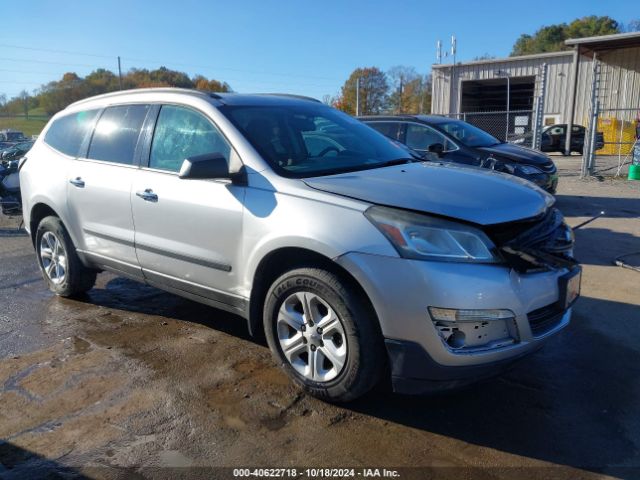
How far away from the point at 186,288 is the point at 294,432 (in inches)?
58.0

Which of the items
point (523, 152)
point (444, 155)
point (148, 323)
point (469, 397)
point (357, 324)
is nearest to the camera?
point (357, 324)

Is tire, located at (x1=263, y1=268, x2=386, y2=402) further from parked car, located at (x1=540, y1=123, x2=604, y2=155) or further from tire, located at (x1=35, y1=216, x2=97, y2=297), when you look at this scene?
parked car, located at (x1=540, y1=123, x2=604, y2=155)

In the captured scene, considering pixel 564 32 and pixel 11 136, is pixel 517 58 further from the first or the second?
pixel 564 32

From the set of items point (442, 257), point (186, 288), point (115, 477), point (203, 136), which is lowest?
point (115, 477)

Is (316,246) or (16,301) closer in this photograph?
(316,246)

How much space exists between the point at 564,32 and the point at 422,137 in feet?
238

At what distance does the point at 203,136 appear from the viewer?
3857 mm

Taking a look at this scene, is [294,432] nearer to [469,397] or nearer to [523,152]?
[469,397]

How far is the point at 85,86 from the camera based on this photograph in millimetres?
28625

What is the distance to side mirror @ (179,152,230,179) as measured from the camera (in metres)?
3.36

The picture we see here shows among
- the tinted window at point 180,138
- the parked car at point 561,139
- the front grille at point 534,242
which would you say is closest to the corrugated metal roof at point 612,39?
the parked car at point 561,139

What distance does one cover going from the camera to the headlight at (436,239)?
2.79m

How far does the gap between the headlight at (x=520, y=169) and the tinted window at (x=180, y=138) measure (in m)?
6.17

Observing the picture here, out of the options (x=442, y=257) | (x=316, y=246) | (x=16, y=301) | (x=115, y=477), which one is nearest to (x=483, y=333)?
(x=442, y=257)
